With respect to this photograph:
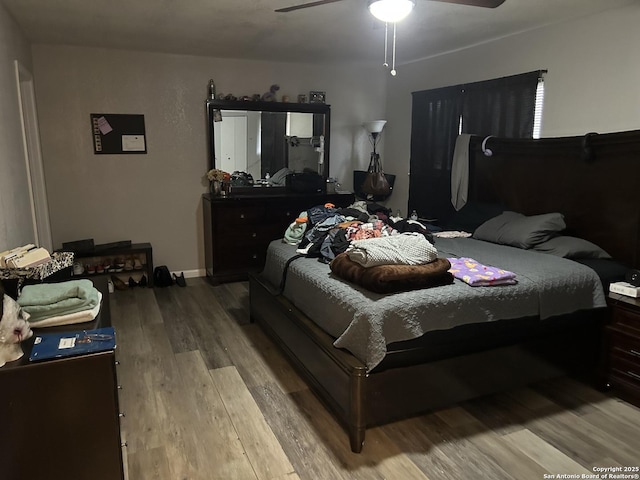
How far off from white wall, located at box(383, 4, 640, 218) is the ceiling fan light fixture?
175cm

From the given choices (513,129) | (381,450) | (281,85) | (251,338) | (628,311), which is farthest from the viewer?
(281,85)

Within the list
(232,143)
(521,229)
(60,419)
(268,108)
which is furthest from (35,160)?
(521,229)

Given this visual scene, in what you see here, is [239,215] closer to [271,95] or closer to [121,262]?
[121,262]

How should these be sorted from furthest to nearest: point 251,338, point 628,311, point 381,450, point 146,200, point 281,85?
point 281,85 → point 146,200 → point 251,338 → point 628,311 → point 381,450

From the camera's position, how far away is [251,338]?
3670mm

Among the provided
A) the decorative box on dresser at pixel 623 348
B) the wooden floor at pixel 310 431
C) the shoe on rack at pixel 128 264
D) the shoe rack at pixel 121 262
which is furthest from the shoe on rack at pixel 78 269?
the decorative box on dresser at pixel 623 348

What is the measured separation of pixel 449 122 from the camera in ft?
15.9

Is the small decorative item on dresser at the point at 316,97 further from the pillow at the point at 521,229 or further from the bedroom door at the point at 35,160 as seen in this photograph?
the bedroom door at the point at 35,160

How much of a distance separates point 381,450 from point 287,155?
12.4 feet

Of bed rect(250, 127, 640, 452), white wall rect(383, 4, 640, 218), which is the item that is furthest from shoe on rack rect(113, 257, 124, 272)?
white wall rect(383, 4, 640, 218)

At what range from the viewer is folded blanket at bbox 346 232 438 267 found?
8.41ft

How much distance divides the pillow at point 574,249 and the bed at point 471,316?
7cm

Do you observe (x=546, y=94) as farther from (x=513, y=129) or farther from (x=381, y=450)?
(x=381, y=450)

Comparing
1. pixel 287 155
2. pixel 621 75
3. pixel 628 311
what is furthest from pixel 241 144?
pixel 628 311
